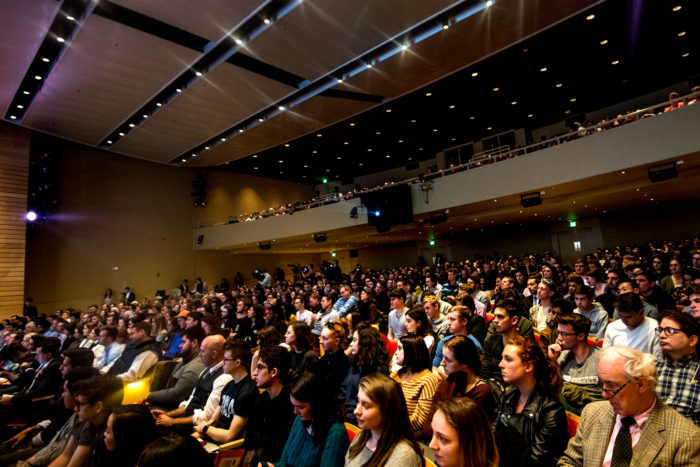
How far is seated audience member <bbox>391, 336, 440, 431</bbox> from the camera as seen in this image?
7.70ft

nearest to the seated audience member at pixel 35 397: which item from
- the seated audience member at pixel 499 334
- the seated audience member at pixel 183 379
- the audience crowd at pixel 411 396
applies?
the audience crowd at pixel 411 396

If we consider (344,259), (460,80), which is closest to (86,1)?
(460,80)

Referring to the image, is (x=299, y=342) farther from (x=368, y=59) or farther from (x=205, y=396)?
(x=368, y=59)

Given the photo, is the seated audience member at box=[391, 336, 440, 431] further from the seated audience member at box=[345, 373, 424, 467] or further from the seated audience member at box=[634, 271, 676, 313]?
the seated audience member at box=[634, 271, 676, 313]

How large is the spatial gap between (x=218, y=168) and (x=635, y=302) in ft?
60.4

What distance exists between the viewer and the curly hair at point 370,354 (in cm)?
289

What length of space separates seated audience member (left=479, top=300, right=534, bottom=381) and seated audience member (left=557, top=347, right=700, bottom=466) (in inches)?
56.9

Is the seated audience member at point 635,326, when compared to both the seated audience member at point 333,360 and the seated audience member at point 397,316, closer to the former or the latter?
the seated audience member at point 333,360

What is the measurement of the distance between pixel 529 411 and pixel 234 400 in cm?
196

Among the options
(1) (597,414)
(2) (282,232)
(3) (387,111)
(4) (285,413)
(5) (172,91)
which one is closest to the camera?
(1) (597,414)

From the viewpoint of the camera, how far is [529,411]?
6.24 ft

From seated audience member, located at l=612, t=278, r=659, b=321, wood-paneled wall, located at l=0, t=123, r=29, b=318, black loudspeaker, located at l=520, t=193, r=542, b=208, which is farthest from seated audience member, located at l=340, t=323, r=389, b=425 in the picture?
wood-paneled wall, located at l=0, t=123, r=29, b=318

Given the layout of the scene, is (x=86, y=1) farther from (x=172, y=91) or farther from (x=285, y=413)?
(x=285, y=413)

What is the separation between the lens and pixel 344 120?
13273 mm
